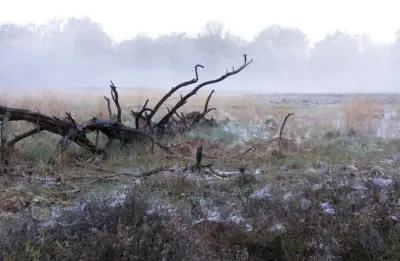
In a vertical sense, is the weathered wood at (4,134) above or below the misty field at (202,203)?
above

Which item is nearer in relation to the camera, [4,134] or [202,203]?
[202,203]

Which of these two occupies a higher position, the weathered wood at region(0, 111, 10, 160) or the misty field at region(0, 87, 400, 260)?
the weathered wood at region(0, 111, 10, 160)

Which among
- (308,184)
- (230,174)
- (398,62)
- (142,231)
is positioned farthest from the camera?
(398,62)

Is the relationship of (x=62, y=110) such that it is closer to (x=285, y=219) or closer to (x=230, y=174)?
(x=230, y=174)

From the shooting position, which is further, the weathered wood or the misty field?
the weathered wood

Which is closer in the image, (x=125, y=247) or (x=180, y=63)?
(x=125, y=247)

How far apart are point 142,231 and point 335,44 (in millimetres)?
→ 97107

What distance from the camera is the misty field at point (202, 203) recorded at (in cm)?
370

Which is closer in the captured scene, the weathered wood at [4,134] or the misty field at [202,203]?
the misty field at [202,203]

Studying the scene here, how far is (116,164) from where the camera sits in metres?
7.78

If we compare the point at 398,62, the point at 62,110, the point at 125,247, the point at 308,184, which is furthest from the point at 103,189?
the point at 398,62

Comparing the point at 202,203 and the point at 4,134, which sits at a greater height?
the point at 4,134

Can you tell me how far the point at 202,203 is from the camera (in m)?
5.19

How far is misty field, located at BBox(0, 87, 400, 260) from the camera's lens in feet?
12.1
